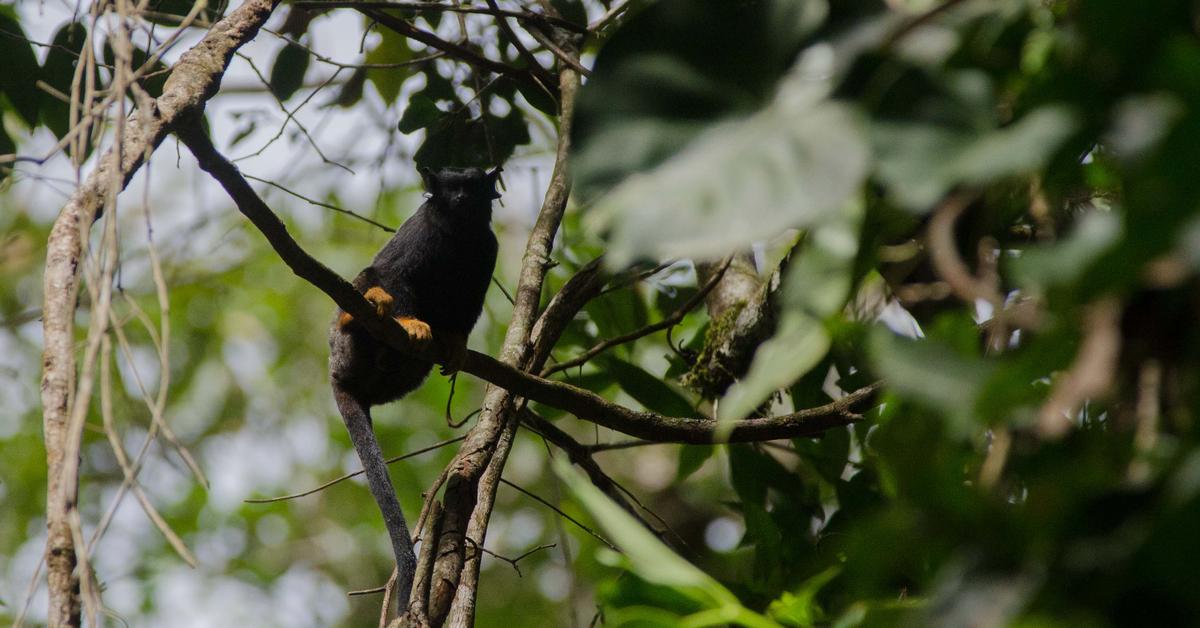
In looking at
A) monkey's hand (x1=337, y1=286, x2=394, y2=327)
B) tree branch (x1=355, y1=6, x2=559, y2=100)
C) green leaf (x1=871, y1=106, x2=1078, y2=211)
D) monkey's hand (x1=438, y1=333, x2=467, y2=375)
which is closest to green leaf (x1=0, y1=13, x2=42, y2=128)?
tree branch (x1=355, y1=6, x2=559, y2=100)

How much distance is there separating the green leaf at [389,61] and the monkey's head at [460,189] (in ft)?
1.20

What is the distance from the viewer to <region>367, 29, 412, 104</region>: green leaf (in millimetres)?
3982

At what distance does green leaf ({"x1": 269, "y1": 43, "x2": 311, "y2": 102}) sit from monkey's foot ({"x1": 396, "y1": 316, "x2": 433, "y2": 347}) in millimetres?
Answer: 909

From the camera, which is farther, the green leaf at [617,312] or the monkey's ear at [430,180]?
the monkey's ear at [430,180]

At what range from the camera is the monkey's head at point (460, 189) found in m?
4.21

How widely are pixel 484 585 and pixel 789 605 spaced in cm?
875

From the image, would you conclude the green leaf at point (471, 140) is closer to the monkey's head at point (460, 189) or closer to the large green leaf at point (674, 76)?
the monkey's head at point (460, 189)

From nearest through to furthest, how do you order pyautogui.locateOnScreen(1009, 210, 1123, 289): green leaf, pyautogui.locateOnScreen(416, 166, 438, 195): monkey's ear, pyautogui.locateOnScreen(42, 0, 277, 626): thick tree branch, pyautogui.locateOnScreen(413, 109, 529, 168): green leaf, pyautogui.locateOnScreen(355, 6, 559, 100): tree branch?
pyautogui.locateOnScreen(1009, 210, 1123, 289): green leaf → pyautogui.locateOnScreen(42, 0, 277, 626): thick tree branch → pyautogui.locateOnScreen(355, 6, 559, 100): tree branch → pyautogui.locateOnScreen(413, 109, 529, 168): green leaf → pyautogui.locateOnScreen(416, 166, 438, 195): monkey's ear

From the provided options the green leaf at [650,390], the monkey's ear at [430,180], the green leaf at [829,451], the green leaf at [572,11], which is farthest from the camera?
the monkey's ear at [430,180]

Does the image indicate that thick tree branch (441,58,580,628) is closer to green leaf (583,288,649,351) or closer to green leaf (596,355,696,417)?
green leaf (596,355,696,417)

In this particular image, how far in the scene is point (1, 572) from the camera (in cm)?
993

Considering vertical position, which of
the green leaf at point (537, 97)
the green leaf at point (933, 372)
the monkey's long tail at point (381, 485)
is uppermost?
the green leaf at point (537, 97)

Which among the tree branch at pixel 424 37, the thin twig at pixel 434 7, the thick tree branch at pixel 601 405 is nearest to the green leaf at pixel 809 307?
the thick tree branch at pixel 601 405

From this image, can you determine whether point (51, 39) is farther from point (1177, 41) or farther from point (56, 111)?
point (1177, 41)
